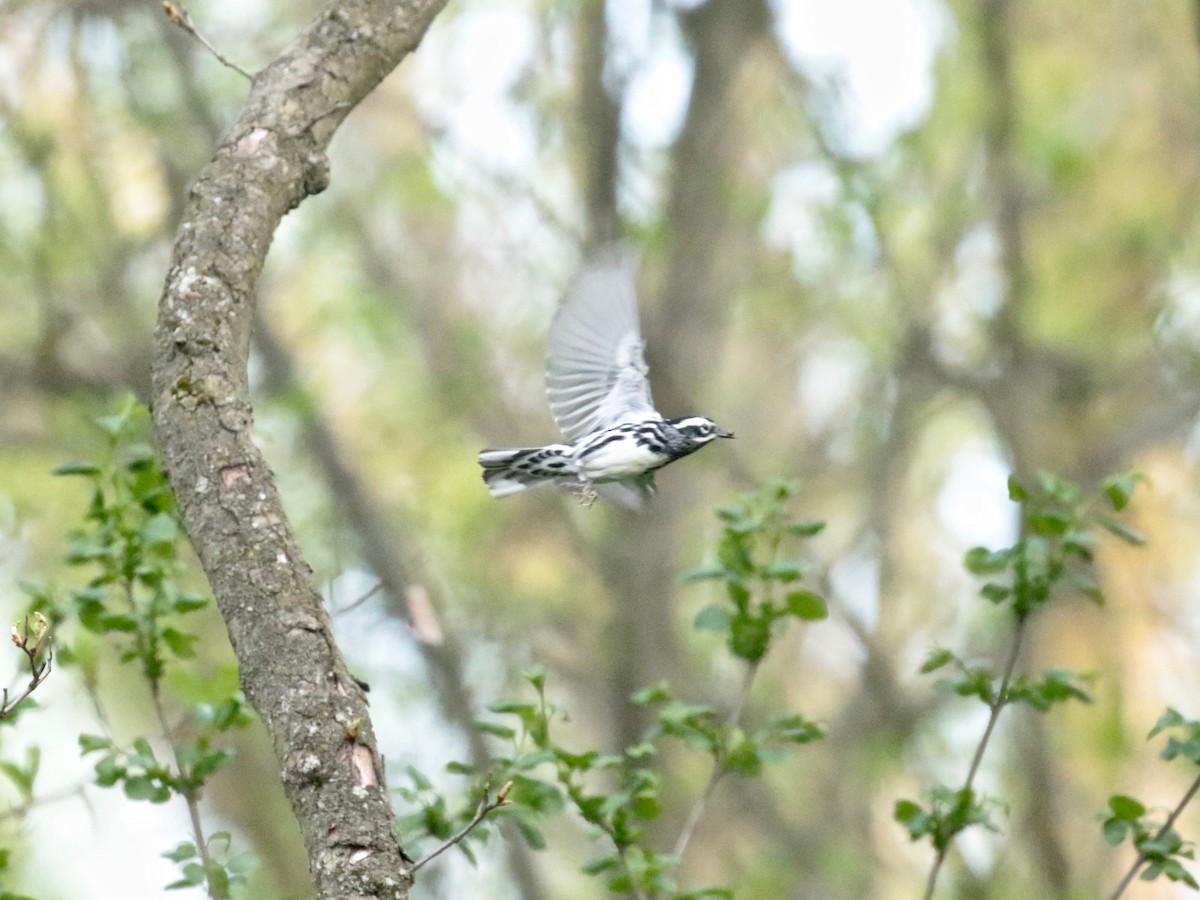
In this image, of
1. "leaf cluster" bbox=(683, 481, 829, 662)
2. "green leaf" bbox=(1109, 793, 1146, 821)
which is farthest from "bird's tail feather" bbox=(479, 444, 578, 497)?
"green leaf" bbox=(1109, 793, 1146, 821)

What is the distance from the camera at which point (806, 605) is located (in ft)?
11.4

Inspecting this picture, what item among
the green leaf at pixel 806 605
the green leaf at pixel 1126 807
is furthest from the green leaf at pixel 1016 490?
the green leaf at pixel 1126 807

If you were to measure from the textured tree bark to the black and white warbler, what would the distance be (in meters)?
1.51

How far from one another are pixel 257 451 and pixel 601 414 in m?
2.27

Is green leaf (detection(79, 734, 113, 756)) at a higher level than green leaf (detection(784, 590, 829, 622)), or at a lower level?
lower

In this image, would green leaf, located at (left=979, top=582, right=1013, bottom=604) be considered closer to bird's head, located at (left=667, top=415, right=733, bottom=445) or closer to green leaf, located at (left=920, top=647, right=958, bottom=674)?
green leaf, located at (left=920, top=647, right=958, bottom=674)

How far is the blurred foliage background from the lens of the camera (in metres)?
7.68

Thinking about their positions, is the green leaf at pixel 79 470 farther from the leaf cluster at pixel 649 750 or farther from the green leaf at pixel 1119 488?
the green leaf at pixel 1119 488

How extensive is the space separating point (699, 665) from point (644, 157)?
2.84 meters

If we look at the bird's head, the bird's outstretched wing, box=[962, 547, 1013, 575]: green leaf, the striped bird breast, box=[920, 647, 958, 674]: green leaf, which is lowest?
box=[920, 647, 958, 674]: green leaf

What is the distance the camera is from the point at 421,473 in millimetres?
9672

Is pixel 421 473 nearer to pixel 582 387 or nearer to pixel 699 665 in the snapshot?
pixel 699 665

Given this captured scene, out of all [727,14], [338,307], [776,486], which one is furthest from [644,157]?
[776,486]

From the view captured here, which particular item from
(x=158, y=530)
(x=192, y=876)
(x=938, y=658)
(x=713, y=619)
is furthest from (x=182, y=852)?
(x=938, y=658)
